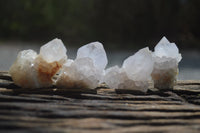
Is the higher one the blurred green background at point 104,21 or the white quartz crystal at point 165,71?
the blurred green background at point 104,21

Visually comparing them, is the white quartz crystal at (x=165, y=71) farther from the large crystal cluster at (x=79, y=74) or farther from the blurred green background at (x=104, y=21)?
the blurred green background at (x=104, y=21)

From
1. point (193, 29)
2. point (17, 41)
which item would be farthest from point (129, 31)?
point (17, 41)

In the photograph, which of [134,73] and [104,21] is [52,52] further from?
[104,21]

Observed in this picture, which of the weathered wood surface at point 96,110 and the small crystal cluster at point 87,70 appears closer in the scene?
the weathered wood surface at point 96,110

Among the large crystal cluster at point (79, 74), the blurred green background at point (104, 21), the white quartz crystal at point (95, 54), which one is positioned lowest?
the large crystal cluster at point (79, 74)

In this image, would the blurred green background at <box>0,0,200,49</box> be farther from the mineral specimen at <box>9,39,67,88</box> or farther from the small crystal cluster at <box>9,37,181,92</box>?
the mineral specimen at <box>9,39,67,88</box>

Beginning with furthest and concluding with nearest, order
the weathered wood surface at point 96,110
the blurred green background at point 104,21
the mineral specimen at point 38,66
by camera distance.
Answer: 1. the blurred green background at point 104,21
2. the mineral specimen at point 38,66
3. the weathered wood surface at point 96,110

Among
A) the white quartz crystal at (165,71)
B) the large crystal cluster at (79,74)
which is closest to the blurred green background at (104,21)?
the white quartz crystal at (165,71)

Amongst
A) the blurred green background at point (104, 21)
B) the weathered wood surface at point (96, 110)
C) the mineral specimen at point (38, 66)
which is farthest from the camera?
the blurred green background at point (104, 21)

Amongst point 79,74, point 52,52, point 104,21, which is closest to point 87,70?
point 79,74
